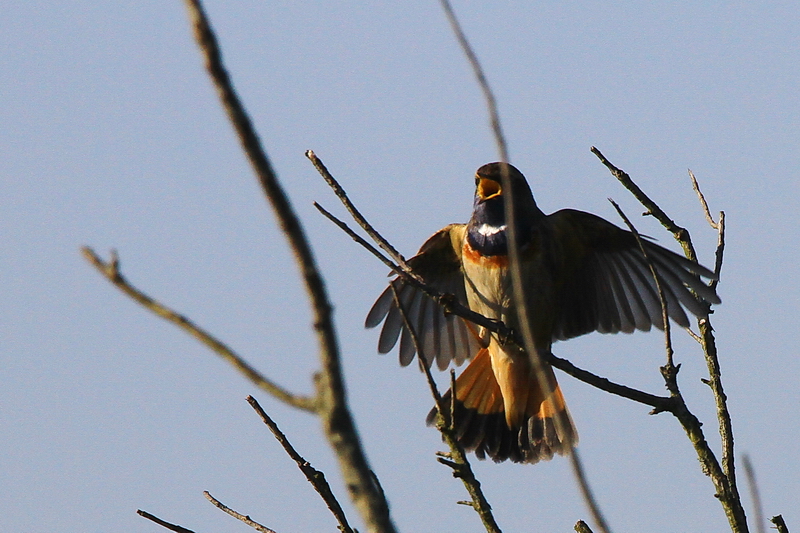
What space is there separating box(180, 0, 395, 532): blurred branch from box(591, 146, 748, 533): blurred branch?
2.99m

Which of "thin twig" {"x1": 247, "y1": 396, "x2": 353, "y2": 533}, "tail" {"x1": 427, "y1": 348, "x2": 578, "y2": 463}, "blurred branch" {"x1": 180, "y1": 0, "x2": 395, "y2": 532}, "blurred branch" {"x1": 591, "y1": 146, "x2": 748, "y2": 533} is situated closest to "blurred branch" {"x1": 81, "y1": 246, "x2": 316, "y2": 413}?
"blurred branch" {"x1": 180, "y1": 0, "x2": 395, "y2": 532}

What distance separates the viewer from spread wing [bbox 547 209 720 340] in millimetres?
7176

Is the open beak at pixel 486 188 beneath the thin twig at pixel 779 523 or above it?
above

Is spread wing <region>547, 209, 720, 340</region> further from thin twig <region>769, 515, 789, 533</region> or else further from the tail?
thin twig <region>769, 515, 789, 533</region>

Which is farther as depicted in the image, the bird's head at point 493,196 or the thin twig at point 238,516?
the bird's head at point 493,196

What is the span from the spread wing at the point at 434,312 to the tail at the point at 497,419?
33 cm

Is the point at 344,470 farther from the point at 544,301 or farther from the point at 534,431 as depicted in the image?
the point at 534,431

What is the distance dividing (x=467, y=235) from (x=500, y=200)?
1.17 ft

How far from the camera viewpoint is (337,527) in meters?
3.74

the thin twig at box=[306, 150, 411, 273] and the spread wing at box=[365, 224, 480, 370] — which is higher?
the spread wing at box=[365, 224, 480, 370]

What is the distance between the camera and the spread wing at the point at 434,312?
7414mm

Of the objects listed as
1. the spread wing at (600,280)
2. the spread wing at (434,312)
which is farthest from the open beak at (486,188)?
the spread wing at (600,280)

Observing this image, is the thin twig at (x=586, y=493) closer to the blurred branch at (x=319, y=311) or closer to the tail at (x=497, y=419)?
the blurred branch at (x=319, y=311)

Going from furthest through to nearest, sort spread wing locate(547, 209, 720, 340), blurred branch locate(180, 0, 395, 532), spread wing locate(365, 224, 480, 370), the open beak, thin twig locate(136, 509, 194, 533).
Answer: spread wing locate(365, 224, 480, 370), spread wing locate(547, 209, 720, 340), the open beak, thin twig locate(136, 509, 194, 533), blurred branch locate(180, 0, 395, 532)
